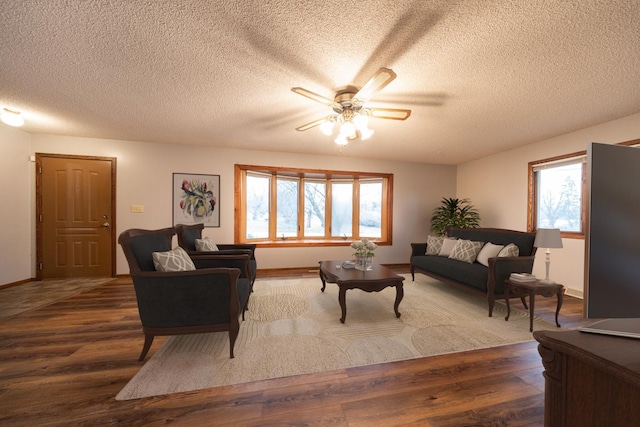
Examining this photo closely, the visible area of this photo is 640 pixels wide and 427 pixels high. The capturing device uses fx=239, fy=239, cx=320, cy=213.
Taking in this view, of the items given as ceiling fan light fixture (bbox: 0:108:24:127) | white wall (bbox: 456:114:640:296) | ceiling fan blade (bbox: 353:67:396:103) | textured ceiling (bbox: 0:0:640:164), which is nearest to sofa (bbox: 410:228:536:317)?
white wall (bbox: 456:114:640:296)

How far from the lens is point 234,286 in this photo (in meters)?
1.91

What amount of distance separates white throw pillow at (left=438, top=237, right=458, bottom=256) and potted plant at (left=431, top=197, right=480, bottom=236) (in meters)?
1.11

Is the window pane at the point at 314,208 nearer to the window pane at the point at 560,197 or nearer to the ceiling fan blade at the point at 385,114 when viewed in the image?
the ceiling fan blade at the point at 385,114

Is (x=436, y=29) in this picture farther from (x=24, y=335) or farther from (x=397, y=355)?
(x=24, y=335)

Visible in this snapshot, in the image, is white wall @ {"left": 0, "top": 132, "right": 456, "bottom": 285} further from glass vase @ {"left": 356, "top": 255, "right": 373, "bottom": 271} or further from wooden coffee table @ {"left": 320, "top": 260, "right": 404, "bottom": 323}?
wooden coffee table @ {"left": 320, "top": 260, "right": 404, "bottom": 323}

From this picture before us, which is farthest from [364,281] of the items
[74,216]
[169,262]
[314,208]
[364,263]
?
[74,216]

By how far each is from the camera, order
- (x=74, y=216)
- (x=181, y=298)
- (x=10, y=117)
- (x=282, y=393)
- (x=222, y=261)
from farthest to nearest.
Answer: (x=74, y=216) < (x=10, y=117) < (x=222, y=261) < (x=181, y=298) < (x=282, y=393)

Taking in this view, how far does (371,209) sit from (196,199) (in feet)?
12.2

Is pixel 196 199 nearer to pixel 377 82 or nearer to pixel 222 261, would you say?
pixel 222 261

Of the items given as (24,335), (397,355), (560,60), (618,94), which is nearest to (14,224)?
(24,335)

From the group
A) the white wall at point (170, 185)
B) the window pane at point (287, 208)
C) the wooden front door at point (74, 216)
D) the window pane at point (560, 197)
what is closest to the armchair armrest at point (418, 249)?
the white wall at point (170, 185)

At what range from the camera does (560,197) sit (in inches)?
148

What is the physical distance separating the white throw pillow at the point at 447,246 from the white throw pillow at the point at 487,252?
1.61ft

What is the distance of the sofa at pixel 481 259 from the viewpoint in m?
2.74
